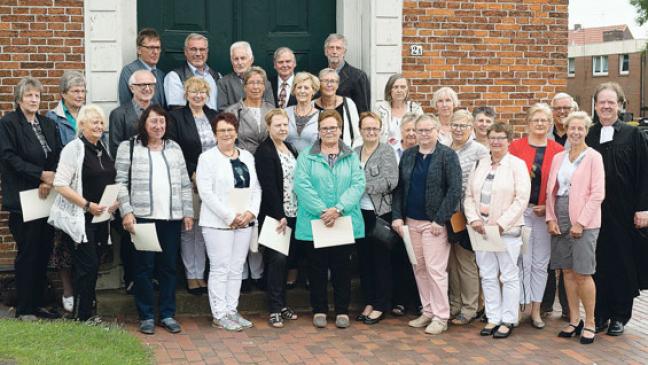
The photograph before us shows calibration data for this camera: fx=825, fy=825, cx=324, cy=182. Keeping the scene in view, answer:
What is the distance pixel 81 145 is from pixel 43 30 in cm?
170

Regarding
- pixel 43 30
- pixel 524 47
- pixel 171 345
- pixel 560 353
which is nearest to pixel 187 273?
pixel 171 345

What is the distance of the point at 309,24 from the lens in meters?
9.19

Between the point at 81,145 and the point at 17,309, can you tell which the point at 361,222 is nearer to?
the point at 81,145

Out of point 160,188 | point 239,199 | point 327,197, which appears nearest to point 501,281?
point 327,197

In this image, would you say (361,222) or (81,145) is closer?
(81,145)

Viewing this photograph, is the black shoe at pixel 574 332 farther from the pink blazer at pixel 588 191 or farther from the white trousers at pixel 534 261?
the pink blazer at pixel 588 191

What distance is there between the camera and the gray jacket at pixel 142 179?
697 centimetres

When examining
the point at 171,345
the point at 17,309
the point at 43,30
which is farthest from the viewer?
the point at 43,30

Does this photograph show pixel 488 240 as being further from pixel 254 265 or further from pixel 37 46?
pixel 37 46

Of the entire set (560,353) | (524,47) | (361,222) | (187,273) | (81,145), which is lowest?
(560,353)

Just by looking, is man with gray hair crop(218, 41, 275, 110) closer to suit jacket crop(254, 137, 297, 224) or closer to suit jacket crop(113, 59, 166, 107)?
suit jacket crop(113, 59, 166, 107)

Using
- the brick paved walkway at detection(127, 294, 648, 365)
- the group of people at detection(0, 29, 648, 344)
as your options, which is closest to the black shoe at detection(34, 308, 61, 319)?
the group of people at detection(0, 29, 648, 344)

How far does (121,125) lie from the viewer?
7379 mm

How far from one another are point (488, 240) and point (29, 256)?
397 cm
